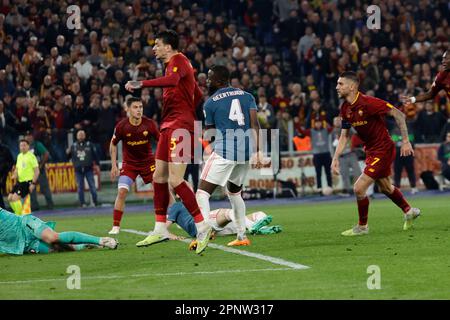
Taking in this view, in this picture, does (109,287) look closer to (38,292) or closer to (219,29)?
(38,292)

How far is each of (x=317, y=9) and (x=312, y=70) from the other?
3.60 meters

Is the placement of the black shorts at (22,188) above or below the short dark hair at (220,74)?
below

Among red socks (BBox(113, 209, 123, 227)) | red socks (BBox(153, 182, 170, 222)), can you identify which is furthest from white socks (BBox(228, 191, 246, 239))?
red socks (BBox(113, 209, 123, 227))

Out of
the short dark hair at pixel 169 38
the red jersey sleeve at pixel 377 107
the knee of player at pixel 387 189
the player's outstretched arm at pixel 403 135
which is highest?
the short dark hair at pixel 169 38

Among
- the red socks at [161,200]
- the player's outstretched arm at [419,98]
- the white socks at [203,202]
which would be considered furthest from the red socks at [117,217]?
the player's outstretched arm at [419,98]

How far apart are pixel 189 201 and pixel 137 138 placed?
5271 mm

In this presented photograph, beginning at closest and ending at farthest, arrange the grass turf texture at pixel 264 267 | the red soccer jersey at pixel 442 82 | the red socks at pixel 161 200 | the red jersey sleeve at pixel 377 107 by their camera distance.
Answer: the grass turf texture at pixel 264 267
the red socks at pixel 161 200
the red jersey sleeve at pixel 377 107
the red soccer jersey at pixel 442 82

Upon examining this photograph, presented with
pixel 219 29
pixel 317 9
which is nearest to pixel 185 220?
pixel 219 29

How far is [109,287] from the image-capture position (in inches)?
378

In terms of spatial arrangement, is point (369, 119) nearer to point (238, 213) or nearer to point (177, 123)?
point (238, 213)

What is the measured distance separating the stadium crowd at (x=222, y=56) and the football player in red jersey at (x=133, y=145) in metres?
9.52

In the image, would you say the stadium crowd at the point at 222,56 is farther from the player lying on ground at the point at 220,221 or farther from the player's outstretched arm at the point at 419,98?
the player lying on ground at the point at 220,221

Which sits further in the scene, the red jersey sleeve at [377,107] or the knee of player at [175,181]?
the red jersey sleeve at [377,107]

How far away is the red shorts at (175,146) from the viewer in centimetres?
1256
